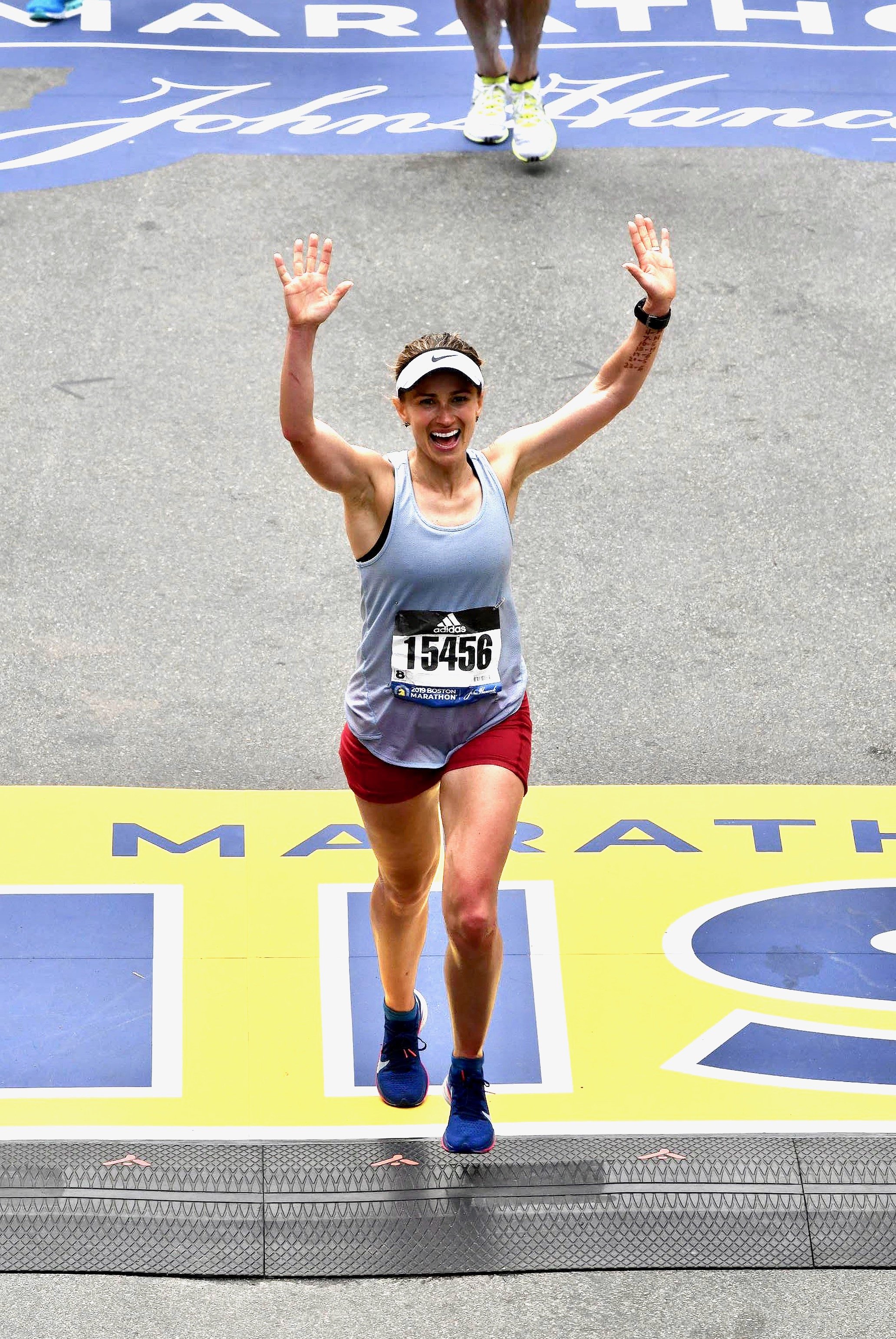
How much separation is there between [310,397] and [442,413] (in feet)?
1.17

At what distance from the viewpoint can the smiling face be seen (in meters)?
4.55

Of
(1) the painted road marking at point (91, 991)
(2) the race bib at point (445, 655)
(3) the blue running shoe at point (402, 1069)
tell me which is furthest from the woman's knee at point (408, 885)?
(1) the painted road marking at point (91, 991)

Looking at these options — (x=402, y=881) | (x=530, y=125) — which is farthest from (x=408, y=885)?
(x=530, y=125)

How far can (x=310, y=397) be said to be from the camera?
4402mm

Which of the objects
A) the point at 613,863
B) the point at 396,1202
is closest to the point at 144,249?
the point at 613,863

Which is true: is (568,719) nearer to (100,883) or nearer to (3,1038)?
(100,883)

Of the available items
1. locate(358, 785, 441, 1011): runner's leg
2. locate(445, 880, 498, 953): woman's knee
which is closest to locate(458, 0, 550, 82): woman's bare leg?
locate(358, 785, 441, 1011): runner's leg

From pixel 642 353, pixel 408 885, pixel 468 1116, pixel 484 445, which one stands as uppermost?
pixel 642 353

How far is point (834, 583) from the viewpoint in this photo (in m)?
7.43

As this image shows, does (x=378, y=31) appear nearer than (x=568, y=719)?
No

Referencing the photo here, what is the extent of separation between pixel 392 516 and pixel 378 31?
726 cm

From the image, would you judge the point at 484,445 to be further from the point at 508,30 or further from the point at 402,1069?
the point at 402,1069

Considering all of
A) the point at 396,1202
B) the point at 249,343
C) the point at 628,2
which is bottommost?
the point at 396,1202

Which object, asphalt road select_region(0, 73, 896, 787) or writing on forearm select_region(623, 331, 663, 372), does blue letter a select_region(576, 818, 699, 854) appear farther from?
writing on forearm select_region(623, 331, 663, 372)
